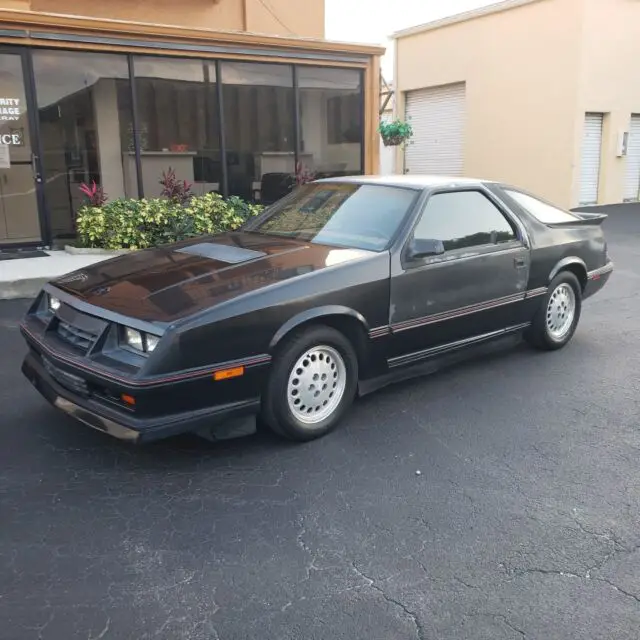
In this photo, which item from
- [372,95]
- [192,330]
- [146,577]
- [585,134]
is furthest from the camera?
[585,134]

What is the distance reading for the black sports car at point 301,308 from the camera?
3400mm

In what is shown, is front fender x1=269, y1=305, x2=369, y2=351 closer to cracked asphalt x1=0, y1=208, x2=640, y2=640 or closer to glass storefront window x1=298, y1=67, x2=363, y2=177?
cracked asphalt x1=0, y1=208, x2=640, y2=640

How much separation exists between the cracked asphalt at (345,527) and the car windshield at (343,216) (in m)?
1.17

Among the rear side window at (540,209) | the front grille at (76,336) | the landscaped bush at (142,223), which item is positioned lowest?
the front grille at (76,336)

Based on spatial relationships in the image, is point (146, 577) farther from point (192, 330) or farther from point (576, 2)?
point (576, 2)

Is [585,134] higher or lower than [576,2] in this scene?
lower

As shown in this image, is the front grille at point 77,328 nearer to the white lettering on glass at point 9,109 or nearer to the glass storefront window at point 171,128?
the glass storefront window at point 171,128

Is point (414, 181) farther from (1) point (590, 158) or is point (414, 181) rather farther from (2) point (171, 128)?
(1) point (590, 158)

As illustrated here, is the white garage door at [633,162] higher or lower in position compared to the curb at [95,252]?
higher

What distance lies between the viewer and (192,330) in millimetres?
3332

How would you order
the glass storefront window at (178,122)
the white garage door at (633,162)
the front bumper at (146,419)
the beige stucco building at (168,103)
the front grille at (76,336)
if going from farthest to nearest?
the white garage door at (633,162) < the glass storefront window at (178,122) < the beige stucco building at (168,103) < the front grille at (76,336) < the front bumper at (146,419)

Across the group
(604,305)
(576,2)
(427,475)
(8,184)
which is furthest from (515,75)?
(427,475)

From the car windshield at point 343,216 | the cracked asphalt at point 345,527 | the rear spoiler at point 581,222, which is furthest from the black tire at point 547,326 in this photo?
the car windshield at point 343,216

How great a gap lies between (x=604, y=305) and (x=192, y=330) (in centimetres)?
570
